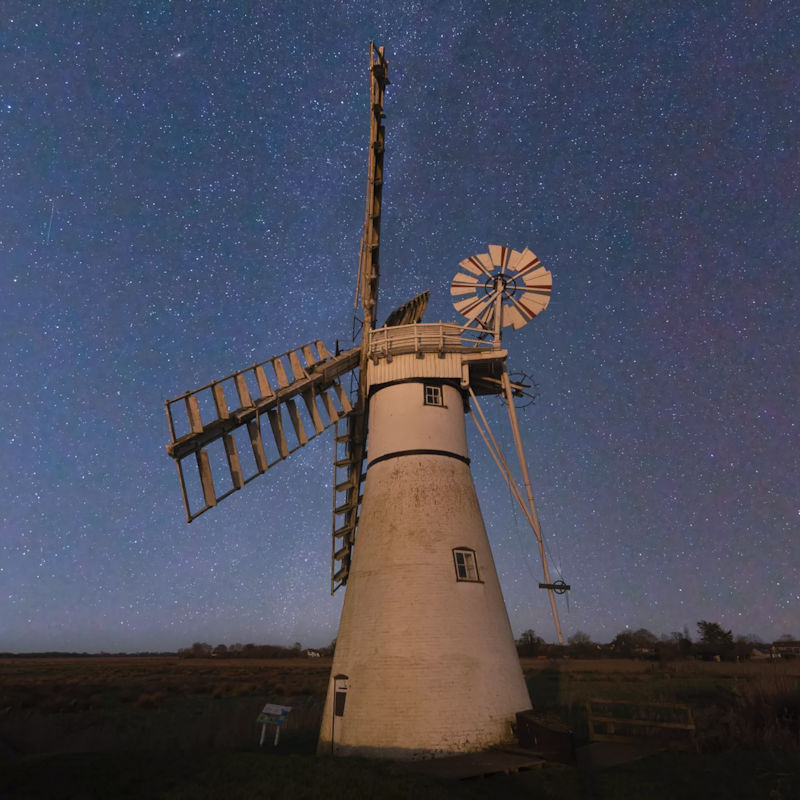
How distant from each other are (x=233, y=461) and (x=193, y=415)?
188cm

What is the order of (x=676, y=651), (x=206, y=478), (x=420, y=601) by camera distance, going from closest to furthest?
(x=420, y=601)
(x=206, y=478)
(x=676, y=651)

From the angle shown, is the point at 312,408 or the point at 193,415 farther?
the point at 312,408

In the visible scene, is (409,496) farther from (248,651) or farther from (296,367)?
(248,651)

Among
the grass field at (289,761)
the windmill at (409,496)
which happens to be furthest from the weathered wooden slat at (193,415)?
the grass field at (289,761)

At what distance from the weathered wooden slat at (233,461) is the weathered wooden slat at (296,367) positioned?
126 inches

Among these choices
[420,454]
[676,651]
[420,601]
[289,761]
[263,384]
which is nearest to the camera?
[289,761]

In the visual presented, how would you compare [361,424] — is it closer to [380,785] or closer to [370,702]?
[370,702]

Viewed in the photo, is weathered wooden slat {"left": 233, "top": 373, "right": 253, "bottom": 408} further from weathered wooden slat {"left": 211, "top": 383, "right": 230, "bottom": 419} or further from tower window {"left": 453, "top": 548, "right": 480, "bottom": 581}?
tower window {"left": 453, "top": 548, "right": 480, "bottom": 581}

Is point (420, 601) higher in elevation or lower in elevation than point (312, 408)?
lower

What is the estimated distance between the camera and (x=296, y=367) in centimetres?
1909

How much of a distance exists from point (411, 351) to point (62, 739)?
19506 mm

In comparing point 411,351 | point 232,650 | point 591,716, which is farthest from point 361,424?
point 232,650

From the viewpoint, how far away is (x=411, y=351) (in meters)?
19.0

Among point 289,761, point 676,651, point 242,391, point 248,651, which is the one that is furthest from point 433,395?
point 248,651
